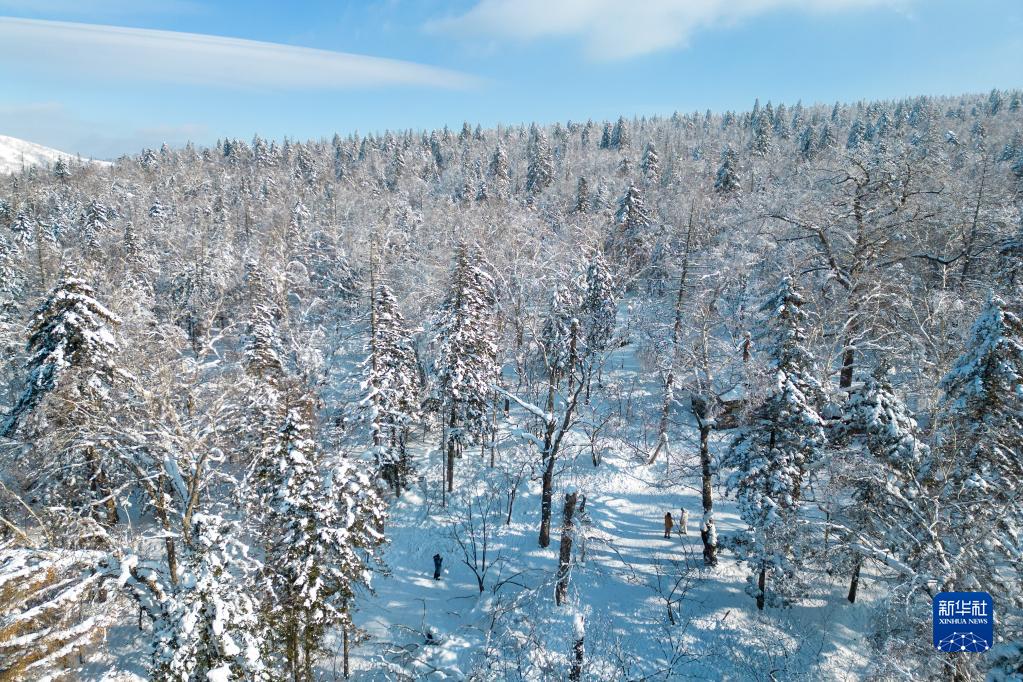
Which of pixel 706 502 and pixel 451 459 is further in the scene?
pixel 451 459

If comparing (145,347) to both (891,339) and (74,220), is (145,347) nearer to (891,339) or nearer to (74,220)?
(891,339)

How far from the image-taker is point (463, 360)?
2762 cm

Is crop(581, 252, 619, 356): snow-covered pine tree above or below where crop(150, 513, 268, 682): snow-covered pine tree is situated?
above

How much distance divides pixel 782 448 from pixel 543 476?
8470 mm

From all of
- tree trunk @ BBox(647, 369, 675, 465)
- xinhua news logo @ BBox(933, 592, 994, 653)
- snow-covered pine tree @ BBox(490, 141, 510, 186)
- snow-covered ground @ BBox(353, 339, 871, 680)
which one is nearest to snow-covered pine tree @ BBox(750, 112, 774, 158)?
snow-covered pine tree @ BBox(490, 141, 510, 186)

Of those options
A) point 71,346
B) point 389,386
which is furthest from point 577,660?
point 71,346

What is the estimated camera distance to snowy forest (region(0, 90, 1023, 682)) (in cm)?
1188

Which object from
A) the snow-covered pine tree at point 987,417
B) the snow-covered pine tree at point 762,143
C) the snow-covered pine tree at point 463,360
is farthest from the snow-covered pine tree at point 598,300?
the snow-covered pine tree at point 762,143

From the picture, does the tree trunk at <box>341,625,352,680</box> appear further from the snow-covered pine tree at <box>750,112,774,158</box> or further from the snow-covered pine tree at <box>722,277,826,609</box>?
the snow-covered pine tree at <box>750,112,774,158</box>

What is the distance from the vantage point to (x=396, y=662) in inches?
660

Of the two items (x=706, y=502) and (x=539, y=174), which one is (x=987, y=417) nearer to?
(x=706, y=502)

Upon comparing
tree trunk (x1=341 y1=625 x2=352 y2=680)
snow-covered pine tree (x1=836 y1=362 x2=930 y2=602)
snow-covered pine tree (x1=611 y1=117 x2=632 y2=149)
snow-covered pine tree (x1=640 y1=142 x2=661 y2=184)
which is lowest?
tree trunk (x1=341 y1=625 x2=352 y2=680)

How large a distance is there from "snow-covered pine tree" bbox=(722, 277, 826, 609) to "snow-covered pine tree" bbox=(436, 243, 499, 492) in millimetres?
14086

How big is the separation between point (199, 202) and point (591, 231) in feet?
189
